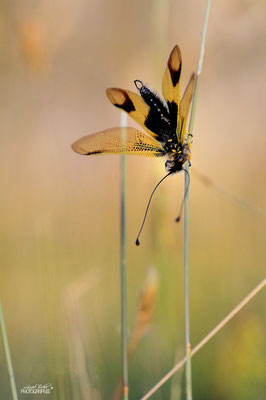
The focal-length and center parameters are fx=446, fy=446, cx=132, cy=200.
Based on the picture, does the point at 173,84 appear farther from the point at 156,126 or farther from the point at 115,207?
the point at 115,207

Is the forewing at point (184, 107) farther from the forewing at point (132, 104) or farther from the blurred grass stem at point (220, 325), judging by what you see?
the blurred grass stem at point (220, 325)

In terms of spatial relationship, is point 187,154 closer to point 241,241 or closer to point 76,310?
point 76,310

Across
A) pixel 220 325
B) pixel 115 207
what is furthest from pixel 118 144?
pixel 115 207

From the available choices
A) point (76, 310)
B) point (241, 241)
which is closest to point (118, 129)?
point (76, 310)

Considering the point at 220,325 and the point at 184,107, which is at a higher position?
the point at 184,107

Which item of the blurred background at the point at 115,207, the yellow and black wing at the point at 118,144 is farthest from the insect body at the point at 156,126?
the blurred background at the point at 115,207

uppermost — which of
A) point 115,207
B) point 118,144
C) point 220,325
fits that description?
point 118,144
